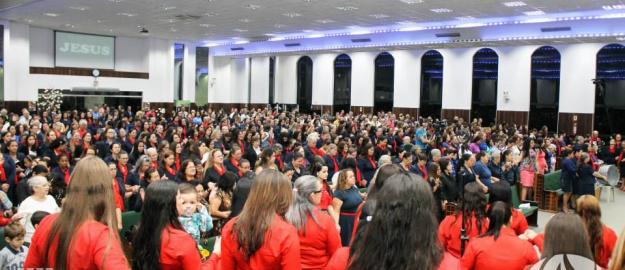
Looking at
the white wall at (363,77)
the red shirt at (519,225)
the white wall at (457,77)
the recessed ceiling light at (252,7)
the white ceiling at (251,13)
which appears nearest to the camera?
the red shirt at (519,225)

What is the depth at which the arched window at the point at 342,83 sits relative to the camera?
99.2 feet

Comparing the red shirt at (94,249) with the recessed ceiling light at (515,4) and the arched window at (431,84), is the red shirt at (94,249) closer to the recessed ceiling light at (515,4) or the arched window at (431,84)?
the recessed ceiling light at (515,4)

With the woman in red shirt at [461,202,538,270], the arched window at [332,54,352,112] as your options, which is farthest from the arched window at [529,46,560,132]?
the woman in red shirt at [461,202,538,270]

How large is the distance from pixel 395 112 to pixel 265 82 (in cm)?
970

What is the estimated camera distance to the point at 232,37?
28.8 meters

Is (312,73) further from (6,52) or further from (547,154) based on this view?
(547,154)

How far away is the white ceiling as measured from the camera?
17.4m

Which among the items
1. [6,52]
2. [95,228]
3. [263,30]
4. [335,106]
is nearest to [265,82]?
[335,106]

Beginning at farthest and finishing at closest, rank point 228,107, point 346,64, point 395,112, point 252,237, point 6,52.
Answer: point 228,107 < point 346,64 < point 395,112 < point 6,52 < point 252,237

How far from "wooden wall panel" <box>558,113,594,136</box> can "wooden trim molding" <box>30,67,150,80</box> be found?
838 inches

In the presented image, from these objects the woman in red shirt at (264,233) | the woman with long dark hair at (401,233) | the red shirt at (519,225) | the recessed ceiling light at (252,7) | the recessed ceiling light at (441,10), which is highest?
the recessed ceiling light at (252,7)

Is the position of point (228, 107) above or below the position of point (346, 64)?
below

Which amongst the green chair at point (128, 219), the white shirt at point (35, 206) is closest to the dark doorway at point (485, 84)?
the green chair at point (128, 219)

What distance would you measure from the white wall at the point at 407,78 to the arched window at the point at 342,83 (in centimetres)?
305
